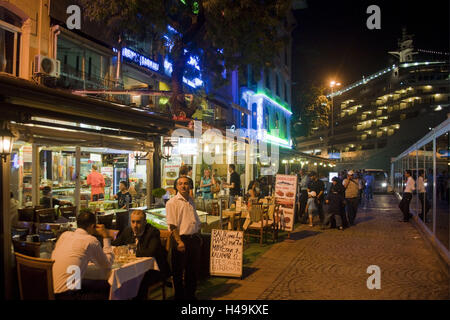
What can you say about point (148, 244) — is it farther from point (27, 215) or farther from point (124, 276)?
point (27, 215)

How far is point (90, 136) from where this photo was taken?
8250 mm

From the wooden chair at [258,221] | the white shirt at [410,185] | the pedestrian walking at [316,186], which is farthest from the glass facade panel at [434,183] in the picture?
the wooden chair at [258,221]

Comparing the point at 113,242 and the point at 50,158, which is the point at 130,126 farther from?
the point at 50,158

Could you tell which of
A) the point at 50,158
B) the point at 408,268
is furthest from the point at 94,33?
the point at 408,268

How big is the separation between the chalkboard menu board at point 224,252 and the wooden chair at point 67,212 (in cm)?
412

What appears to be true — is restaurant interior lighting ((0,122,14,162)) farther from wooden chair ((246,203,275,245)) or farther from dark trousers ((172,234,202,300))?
wooden chair ((246,203,275,245))

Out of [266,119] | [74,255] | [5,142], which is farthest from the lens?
[266,119]

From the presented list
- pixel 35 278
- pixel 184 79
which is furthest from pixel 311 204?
pixel 35 278

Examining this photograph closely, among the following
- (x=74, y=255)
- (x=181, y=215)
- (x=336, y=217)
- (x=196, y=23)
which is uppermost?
(x=196, y=23)

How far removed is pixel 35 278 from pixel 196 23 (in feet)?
29.1

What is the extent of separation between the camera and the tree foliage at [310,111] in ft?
112

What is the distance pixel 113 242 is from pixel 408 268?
5.90m

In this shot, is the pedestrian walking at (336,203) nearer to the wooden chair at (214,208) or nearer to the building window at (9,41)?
the wooden chair at (214,208)

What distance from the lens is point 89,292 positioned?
4.26 meters
